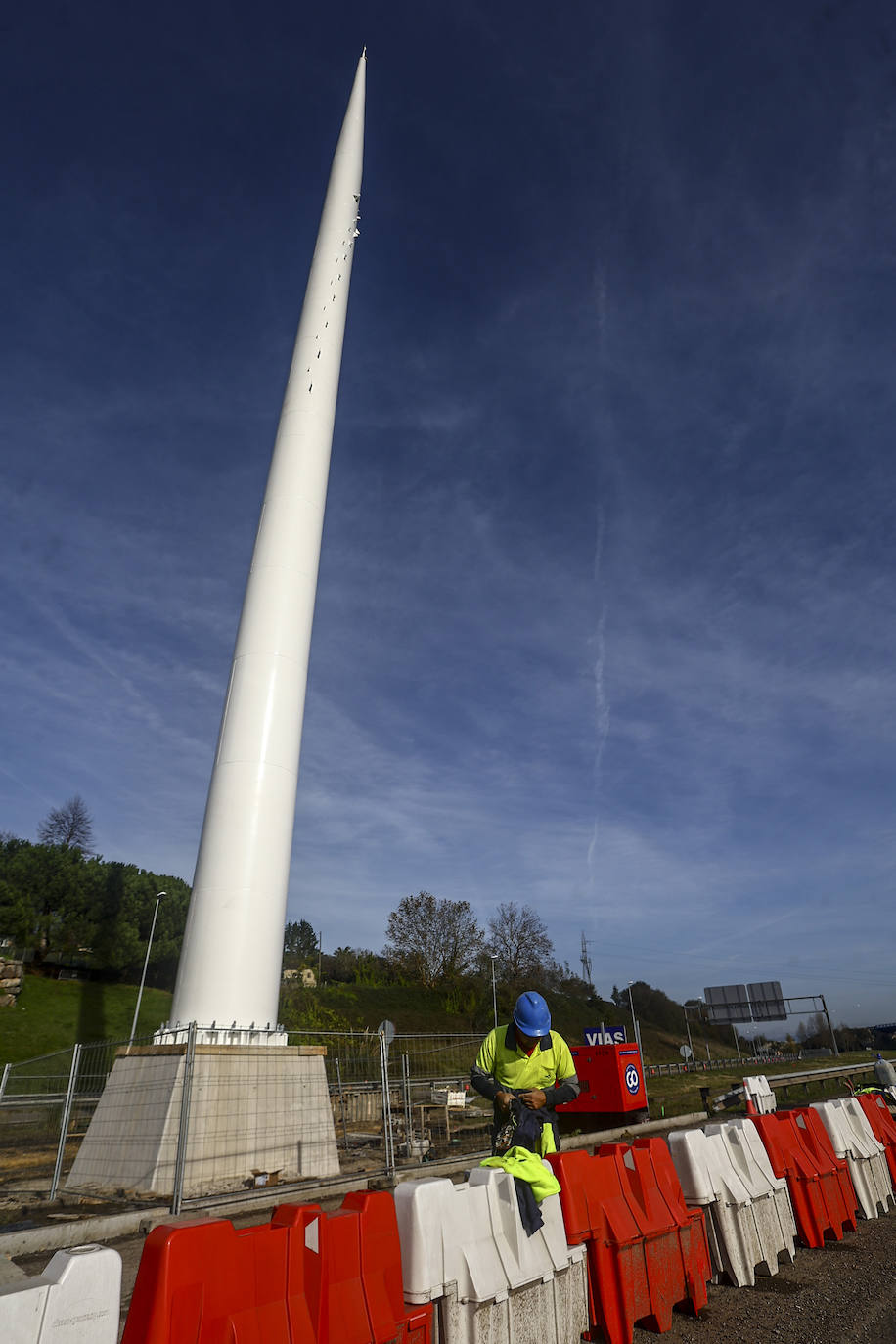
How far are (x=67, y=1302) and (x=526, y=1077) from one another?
330 cm

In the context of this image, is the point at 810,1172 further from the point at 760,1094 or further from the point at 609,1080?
the point at 609,1080

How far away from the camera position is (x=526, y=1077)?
523cm

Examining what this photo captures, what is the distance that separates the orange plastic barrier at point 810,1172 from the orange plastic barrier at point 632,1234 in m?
1.62

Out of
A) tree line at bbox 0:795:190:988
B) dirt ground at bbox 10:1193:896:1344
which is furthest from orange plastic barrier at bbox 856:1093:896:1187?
tree line at bbox 0:795:190:988

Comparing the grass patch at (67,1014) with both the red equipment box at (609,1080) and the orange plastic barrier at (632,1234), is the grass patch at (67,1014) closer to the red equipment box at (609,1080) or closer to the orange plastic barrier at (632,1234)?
the red equipment box at (609,1080)

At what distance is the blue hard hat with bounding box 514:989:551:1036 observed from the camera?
5188mm

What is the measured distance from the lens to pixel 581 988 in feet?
273

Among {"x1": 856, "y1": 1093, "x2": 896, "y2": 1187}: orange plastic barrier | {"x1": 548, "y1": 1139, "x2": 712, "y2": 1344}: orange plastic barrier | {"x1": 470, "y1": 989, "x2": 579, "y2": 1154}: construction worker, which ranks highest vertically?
{"x1": 470, "y1": 989, "x2": 579, "y2": 1154}: construction worker

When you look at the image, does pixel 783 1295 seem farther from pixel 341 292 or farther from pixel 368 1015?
pixel 368 1015

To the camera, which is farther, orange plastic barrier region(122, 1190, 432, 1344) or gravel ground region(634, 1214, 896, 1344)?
gravel ground region(634, 1214, 896, 1344)

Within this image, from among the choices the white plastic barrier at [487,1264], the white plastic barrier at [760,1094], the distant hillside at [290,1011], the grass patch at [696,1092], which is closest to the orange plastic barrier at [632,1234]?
the white plastic barrier at [487,1264]

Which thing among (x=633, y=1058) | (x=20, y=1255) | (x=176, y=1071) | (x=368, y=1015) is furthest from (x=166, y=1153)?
(x=368, y=1015)

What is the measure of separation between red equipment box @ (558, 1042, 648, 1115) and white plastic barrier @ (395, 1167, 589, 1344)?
13769 mm

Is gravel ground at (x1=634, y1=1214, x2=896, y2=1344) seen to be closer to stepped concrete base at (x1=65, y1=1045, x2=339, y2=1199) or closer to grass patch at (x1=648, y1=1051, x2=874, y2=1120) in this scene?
stepped concrete base at (x1=65, y1=1045, x2=339, y2=1199)
